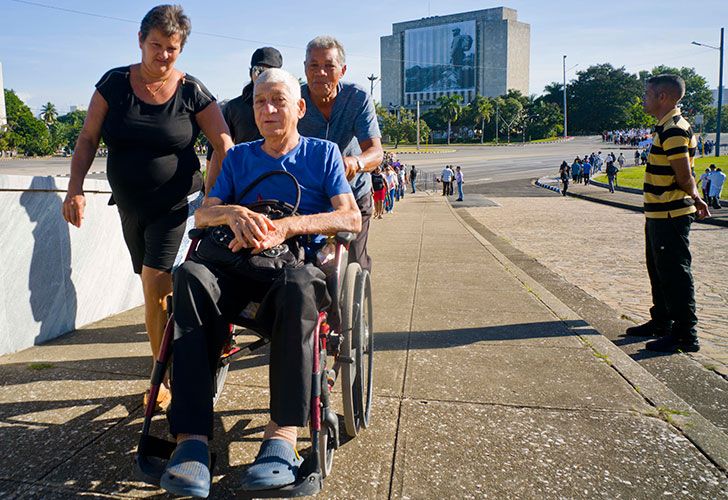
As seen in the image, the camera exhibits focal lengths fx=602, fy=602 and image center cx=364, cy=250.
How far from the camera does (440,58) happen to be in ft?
518

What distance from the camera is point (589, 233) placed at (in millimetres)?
14242

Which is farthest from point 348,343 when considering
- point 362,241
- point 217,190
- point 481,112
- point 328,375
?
point 481,112

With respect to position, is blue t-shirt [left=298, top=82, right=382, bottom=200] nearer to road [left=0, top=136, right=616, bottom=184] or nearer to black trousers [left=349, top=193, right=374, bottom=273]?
black trousers [left=349, top=193, right=374, bottom=273]

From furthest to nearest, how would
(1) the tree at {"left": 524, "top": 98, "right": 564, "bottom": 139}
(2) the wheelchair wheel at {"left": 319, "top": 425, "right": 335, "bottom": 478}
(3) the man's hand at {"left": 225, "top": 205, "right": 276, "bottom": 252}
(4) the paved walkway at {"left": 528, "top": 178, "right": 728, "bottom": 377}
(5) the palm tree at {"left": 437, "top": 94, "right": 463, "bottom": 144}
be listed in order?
(5) the palm tree at {"left": 437, "top": 94, "right": 463, "bottom": 144} < (1) the tree at {"left": 524, "top": 98, "right": 564, "bottom": 139} < (4) the paved walkway at {"left": 528, "top": 178, "right": 728, "bottom": 377} < (3) the man's hand at {"left": 225, "top": 205, "right": 276, "bottom": 252} < (2) the wheelchair wheel at {"left": 319, "top": 425, "right": 335, "bottom": 478}

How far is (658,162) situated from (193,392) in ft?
12.8

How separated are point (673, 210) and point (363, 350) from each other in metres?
2.85

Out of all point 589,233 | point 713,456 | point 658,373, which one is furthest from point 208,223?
point 589,233

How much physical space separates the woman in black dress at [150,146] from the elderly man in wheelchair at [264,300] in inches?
20.3

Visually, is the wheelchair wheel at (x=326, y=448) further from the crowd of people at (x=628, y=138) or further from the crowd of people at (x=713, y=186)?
the crowd of people at (x=628, y=138)

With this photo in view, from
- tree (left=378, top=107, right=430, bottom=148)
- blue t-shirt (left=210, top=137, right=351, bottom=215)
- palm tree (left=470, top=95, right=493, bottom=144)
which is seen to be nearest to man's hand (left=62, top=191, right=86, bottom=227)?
blue t-shirt (left=210, top=137, right=351, bottom=215)

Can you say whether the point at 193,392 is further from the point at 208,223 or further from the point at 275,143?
the point at 275,143

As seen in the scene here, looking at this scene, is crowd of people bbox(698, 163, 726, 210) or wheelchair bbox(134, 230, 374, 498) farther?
crowd of people bbox(698, 163, 726, 210)

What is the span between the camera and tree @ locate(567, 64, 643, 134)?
373 ft

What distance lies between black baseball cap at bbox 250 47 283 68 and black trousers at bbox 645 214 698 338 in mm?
2961
